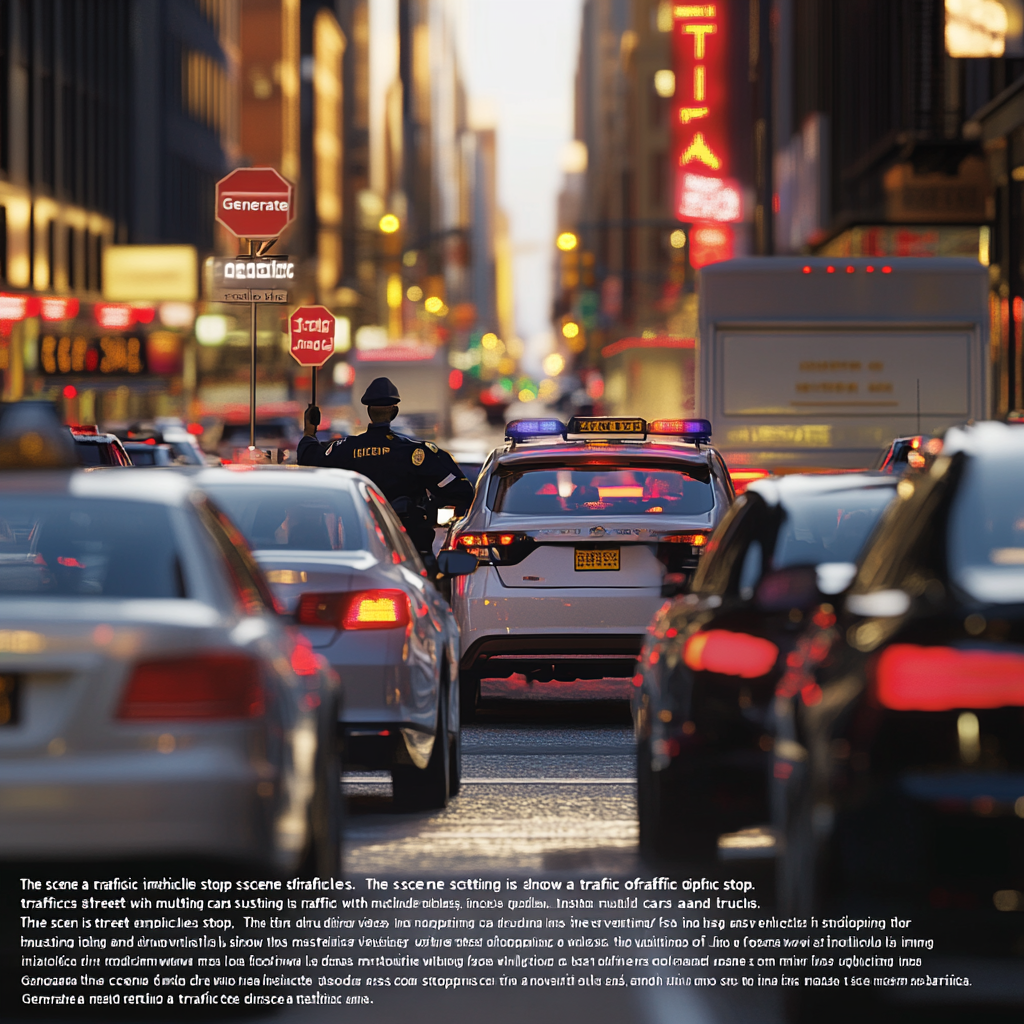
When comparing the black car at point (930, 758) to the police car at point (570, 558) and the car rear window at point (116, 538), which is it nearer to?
the car rear window at point (116, 538)

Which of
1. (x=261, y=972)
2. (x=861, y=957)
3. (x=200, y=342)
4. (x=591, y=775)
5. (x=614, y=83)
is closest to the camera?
(x=861, y=957)

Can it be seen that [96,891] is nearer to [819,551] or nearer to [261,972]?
[261,972]

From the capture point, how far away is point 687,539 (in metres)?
13.1

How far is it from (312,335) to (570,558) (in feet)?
35.5

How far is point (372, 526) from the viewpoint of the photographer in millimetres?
9914

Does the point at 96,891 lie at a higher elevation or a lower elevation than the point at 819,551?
lower

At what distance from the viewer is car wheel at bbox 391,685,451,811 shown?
32.4 feet

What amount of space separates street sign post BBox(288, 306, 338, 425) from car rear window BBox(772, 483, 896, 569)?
514 inches

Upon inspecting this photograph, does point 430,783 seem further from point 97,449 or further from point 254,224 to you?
point 254,224

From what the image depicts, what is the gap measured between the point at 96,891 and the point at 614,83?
18679cm

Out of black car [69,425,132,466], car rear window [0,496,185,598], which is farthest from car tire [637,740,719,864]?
black car [69,425,132,466]

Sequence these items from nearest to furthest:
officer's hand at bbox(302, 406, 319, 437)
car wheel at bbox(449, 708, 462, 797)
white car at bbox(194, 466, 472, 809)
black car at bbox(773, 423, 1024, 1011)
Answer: black car at bbox(773, 423, 1024, 1011) < white car at bbox(194, 466, 472, 809) < car wheel at bbox(449, 708, 462, 797) < officer's hand at bbox(302, 406, 319, 437)

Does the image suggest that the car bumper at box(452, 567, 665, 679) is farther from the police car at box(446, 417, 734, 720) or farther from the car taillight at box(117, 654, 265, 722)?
the car taillight at box(117, 654, 265, 722)

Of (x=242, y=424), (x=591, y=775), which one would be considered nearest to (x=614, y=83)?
(x=242, y=424)
